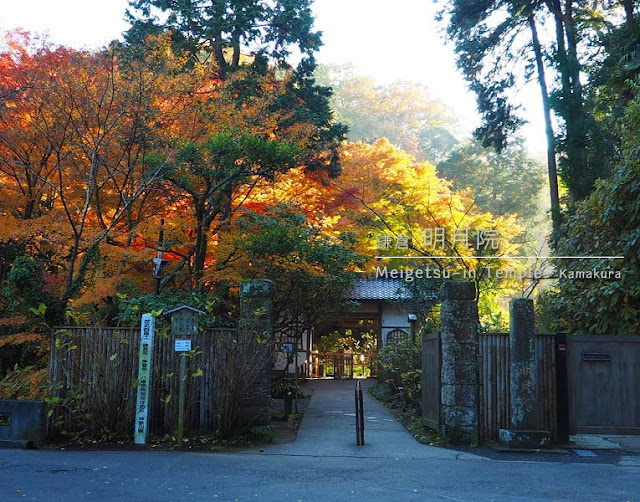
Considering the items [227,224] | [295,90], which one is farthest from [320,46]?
[227,224]

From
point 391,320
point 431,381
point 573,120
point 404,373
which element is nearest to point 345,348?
point 391,320

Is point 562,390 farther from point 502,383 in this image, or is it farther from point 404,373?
point 404,373

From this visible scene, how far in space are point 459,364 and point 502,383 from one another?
74cm

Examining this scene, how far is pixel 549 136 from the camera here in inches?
791

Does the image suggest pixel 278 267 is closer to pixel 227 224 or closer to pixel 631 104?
pixel 227 224

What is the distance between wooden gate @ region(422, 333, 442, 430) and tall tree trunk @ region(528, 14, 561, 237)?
8.42 metres

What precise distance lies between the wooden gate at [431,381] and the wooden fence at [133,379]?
290cm

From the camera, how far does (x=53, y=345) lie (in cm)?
1009

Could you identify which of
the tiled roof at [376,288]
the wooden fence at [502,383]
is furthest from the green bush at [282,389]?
the tiled roof at [376,288]

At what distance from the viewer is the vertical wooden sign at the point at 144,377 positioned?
9.52m

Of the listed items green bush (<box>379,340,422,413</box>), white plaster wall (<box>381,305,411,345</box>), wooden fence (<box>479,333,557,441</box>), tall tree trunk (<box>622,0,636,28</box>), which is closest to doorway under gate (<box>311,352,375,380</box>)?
white plaster wall (<box>381,305,411,345</box>)

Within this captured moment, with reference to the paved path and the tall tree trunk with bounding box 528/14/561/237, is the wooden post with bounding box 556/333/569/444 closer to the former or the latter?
the paved path

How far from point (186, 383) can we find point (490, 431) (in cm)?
465

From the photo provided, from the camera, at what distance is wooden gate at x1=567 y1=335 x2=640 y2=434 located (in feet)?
32.8
